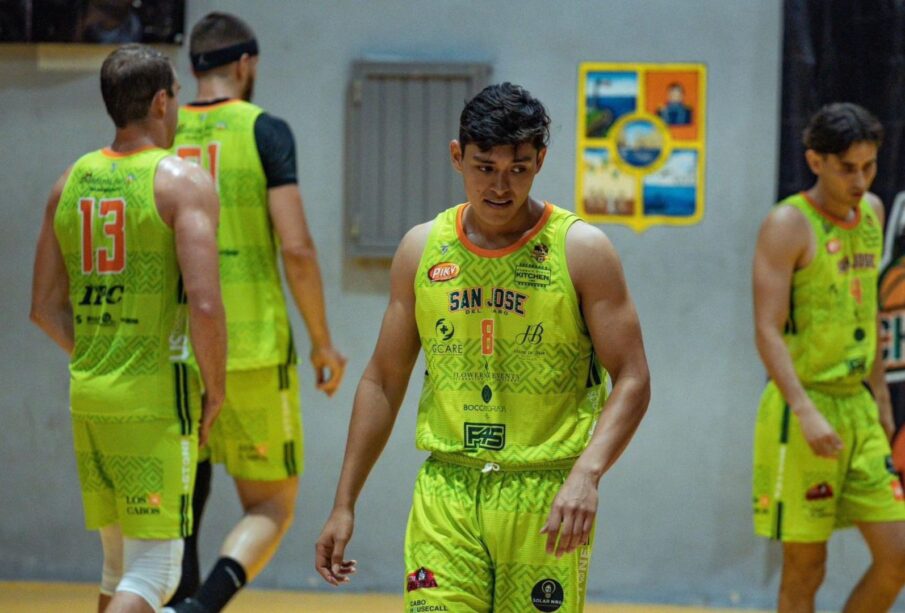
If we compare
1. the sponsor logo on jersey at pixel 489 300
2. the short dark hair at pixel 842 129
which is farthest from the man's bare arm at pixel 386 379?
the short dark hair at pixel 842 129

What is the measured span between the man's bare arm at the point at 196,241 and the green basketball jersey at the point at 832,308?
1915 mm

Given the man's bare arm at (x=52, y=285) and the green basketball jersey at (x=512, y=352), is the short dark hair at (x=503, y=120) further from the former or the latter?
the man's bare arm at (x=52, y=285)

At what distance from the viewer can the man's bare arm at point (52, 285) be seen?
393cm

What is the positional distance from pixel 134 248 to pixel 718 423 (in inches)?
115

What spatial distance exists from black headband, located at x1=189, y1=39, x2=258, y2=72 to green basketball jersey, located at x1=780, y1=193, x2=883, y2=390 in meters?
1.91

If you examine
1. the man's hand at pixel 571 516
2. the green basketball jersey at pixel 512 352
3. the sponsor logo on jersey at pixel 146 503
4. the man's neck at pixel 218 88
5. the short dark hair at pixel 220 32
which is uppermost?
the short dark hair at pixel 220 32

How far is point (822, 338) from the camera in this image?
4.41 meters

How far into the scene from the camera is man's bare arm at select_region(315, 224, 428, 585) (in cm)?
296

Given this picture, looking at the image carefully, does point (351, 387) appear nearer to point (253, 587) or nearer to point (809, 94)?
point (253, 587)

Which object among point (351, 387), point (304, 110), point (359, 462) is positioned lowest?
point (351, 387)

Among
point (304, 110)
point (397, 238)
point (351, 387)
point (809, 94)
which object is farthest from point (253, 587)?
point (809, 94)

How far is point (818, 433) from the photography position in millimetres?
4199

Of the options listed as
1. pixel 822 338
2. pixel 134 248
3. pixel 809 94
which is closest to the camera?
pixel 134 248

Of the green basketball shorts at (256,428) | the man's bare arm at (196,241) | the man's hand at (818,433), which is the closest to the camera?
the man's bare arm at (196,241)
